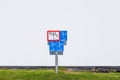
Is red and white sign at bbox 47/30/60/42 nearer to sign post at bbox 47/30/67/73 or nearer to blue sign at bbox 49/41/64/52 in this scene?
sign post at bbox 47/30/67/73

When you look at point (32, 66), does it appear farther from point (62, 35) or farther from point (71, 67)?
point (62, 35)

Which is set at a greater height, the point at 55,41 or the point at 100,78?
the point at 55,41

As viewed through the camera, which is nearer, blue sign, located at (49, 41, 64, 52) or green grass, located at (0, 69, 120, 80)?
green grass, located at (0, 69, 120, 80)

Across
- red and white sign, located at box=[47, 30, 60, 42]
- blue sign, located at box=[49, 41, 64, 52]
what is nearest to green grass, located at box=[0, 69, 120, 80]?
blue sign, located at box=[49, 41, 64, 52]

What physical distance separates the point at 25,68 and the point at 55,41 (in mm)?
2739

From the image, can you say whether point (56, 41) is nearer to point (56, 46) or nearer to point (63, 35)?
point (56, 46)

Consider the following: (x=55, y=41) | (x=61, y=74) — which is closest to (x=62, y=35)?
(x=55, y=41)

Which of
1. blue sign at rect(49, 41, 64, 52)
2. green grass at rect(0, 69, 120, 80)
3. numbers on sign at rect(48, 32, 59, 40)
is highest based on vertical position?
numbers on sign at rect(48, 32, 59, 40)

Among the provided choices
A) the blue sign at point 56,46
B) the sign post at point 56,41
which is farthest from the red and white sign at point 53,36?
the blue sign at point 56,46

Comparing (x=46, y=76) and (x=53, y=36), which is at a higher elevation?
(x=53, y=36)

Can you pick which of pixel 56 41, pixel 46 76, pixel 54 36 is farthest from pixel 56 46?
pixel 46 76

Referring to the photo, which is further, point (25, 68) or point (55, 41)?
point (25, 68)

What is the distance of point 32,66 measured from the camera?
15.9m

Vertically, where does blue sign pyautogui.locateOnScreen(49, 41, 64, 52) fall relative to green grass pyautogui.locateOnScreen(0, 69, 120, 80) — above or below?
above
